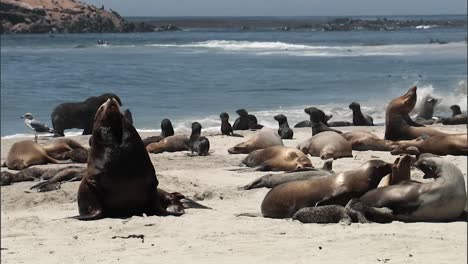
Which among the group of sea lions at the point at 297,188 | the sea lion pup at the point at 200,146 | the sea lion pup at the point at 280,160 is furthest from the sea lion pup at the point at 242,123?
the group of sea lions at the point at 297,188

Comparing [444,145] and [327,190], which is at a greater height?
[327,190]

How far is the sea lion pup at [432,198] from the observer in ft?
21.7

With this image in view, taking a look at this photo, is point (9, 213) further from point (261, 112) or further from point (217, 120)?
point (261, 112)

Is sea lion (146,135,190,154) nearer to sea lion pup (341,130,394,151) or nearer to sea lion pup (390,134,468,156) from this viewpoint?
sea lion pup (341,130,394,151)

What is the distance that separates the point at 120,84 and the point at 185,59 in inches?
560

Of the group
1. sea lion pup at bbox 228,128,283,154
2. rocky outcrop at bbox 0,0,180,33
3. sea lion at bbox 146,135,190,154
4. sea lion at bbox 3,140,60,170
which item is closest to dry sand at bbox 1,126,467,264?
sea lion at bbox 3,140,60,170

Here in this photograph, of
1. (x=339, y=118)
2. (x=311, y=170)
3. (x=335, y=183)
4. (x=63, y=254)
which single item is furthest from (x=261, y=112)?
(x=63, y=254)

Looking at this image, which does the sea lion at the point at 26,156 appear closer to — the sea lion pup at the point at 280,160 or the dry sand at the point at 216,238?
the dry sand at the point at 216,238

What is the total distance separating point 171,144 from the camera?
1314 cm

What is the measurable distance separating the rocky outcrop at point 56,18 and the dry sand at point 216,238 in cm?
7775

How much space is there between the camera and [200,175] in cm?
1019

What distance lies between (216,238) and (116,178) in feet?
4.90

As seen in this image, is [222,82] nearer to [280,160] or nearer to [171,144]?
[171,144]

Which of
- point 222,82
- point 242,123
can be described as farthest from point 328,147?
point 222,82
